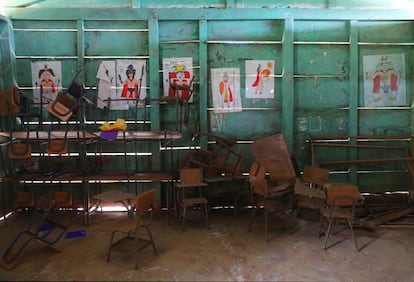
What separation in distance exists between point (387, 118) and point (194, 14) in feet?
10.8

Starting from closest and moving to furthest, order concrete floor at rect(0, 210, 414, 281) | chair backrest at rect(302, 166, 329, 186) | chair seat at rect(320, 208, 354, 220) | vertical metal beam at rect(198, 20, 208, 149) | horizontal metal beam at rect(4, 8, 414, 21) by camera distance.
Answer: concrete floor at rect(0, 210, 414, 281) → chair seat at rect(320, 208, 354, 220) → chair backrest at rect(302, 166, 329, 186) → horizontal metal beam at rect(4, 8, 414, 21) → vertical metal beam at rect(198, 20, 208, 149)

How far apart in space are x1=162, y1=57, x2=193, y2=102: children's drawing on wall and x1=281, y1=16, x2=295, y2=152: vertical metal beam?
4.54ft

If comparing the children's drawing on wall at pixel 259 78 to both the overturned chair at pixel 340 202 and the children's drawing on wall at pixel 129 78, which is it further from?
the overturned chair at pixel 340 202

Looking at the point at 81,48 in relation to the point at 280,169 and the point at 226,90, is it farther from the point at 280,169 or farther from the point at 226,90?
the point at 280,169

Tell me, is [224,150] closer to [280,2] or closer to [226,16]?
[226,16]

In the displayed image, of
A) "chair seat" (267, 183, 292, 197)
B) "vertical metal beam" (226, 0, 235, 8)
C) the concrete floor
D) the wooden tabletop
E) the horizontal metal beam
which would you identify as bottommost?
the concrete floor

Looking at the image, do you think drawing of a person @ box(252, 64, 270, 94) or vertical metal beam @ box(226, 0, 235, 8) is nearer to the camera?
vertical metal beam @ box(226, 0, 235, 8)

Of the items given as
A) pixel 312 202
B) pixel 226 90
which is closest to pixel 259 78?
pixel 226 90

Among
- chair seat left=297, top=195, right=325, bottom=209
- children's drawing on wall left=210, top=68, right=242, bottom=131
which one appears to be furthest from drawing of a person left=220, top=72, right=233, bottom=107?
chair seat left=297, top=195, right=325, bottom=209

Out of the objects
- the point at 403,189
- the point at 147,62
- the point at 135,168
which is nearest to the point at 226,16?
the point at 147,62

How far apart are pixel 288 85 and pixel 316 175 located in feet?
4.73

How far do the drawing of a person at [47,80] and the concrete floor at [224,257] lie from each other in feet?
6.26

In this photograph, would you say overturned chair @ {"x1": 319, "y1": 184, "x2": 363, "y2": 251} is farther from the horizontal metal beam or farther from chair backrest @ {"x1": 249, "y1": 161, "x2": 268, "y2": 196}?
the horizontal metal beam

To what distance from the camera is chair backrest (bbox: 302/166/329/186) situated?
4762 millimetres
